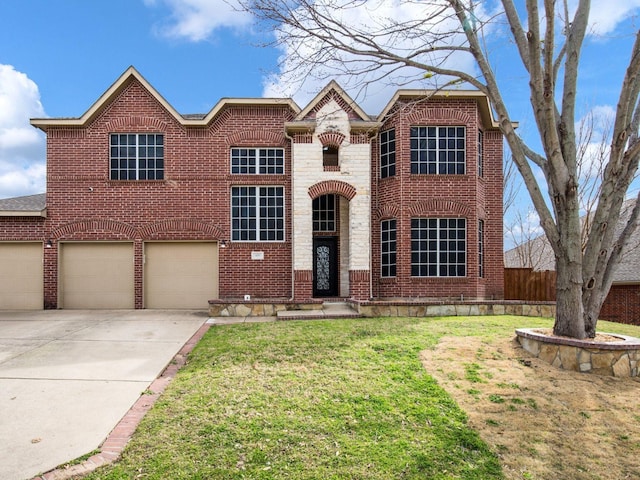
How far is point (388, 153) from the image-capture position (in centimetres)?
1480

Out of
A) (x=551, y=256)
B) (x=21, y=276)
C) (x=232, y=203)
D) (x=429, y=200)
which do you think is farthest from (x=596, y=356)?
(x=551, y=256)

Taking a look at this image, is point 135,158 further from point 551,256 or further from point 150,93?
point 551,256

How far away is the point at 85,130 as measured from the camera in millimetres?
14492

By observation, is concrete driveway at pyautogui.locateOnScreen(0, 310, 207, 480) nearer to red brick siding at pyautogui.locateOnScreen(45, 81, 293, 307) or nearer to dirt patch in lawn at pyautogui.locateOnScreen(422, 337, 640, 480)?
red brick siding at pyautogui.locateOnScreen(45, 81, 293, 307)

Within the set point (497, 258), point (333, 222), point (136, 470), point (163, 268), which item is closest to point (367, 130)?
point (333, 222)

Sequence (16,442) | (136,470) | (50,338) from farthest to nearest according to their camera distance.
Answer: (50,338) < (16,442) < (136,470)

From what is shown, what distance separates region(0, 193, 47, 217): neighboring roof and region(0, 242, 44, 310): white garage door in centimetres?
102

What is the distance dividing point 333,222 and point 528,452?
1109 cm

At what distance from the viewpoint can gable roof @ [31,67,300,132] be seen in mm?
14227

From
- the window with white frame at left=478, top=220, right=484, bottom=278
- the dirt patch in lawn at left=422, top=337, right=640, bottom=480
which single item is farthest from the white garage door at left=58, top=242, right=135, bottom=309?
the window with white frame at left=478, top=220, right=484, bottom=278

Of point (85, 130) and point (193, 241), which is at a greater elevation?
point (85, 130)

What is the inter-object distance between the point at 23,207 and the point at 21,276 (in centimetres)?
233

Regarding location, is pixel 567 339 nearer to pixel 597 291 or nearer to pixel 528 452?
pixel 597 291

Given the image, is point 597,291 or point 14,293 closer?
point 597,291
